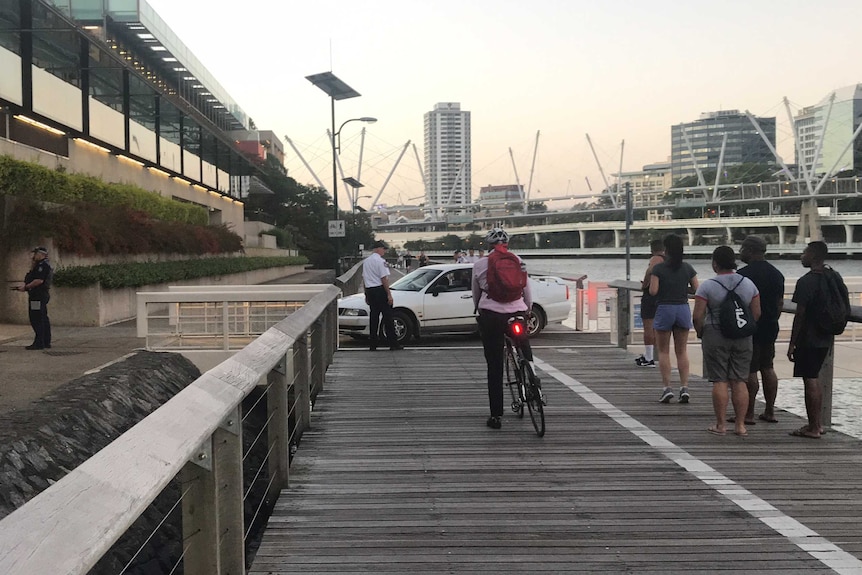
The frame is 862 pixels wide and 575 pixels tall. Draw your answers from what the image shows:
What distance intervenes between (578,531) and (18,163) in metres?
17.2

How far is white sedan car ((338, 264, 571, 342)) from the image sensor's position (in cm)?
1514

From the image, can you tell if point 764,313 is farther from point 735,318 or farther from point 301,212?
point 301,212

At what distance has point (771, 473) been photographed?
571 centimetres

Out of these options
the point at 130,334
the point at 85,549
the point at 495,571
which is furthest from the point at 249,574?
the point at 130,334

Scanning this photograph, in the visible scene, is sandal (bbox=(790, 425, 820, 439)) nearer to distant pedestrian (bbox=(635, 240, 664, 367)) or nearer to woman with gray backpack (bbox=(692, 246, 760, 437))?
woman with gray backpack (bbox=(692, 246, 760, 437))

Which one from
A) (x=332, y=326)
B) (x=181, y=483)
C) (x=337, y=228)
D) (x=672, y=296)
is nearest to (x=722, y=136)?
(x=337, y=228)

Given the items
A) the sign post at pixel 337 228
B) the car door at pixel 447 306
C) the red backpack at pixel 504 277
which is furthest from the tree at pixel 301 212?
the red backpack at pixel 504 277

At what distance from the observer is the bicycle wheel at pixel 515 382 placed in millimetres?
7305

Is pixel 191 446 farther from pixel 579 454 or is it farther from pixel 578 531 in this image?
pixel 579 454

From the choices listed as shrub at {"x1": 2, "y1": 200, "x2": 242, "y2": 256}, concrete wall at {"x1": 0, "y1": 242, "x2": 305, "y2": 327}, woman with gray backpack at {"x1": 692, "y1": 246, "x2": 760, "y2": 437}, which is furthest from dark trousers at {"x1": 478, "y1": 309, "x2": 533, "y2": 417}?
shrub at {"x1": 2, "y1": 200, "x2": 242, "y2": 256}

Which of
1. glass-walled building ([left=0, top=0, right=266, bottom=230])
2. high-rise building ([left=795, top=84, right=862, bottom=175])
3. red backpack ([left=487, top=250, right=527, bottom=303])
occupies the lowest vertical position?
red backpack ([left=487, top=250, right=527, bottom=303])

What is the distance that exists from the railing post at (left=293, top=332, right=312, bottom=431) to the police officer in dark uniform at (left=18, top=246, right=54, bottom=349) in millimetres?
8610

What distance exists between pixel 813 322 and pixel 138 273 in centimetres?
1745

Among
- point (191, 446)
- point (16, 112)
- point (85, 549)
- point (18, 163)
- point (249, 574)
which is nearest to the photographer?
point (85, 549)
